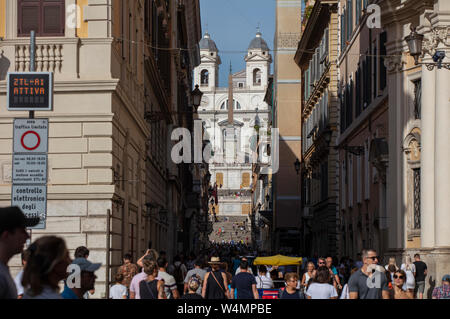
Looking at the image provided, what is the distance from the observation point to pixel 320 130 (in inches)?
1898

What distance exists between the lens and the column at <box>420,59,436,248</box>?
2295cm

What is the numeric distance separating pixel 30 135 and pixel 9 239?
22.6ft

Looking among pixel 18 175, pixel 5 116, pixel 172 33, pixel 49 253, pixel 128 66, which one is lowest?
pixel 49 253

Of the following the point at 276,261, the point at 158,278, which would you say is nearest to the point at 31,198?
the point at 158,278

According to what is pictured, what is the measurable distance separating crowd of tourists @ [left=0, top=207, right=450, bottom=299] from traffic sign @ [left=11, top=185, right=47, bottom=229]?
124 centimetres

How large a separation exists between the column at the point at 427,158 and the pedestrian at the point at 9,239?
18.4 meters

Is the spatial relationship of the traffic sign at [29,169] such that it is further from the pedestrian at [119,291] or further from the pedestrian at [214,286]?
the pedestrian at [214,286]

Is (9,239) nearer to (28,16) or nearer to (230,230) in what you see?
(28,16)

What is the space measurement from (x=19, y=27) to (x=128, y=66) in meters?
4.66

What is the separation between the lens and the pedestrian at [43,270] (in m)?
5.28

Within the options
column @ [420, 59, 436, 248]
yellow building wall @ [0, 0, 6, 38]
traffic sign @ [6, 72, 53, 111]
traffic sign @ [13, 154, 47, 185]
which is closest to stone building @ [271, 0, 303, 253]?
column @ [420, 59, 436, 248]
